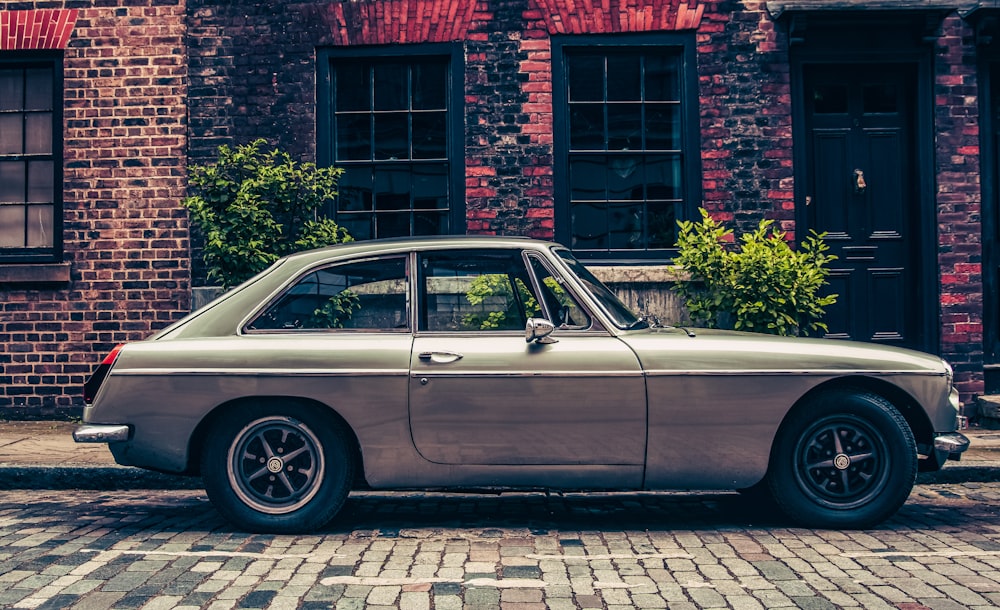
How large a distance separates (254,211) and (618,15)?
3796 mm

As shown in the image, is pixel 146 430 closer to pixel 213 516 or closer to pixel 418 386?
pixel 213 516

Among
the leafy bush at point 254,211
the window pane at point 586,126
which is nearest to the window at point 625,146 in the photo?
the window pane at point 586,126

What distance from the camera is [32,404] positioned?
9.91 meters

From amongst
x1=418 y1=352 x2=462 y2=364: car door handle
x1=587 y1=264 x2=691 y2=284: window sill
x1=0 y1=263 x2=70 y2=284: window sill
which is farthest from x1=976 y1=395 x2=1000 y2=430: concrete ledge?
x1=0 y1=263 x2=70 y2=284: window sill

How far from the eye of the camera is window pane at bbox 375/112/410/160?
10.0 m

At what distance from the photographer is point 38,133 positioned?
10.2 meters

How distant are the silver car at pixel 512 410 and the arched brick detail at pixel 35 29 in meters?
5.61

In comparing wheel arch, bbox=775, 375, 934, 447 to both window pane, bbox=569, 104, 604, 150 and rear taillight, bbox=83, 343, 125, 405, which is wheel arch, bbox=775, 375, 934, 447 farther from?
window pane, bbox=569, 104, 604, 150

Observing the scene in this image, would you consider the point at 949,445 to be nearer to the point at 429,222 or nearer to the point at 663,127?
the point at 663,127

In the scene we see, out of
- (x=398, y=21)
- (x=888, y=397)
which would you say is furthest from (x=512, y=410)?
(x=398, y=21)

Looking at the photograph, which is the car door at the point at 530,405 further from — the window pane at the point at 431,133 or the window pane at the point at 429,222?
the window pane at the point at 431,133

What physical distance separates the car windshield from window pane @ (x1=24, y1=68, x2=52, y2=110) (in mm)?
6545

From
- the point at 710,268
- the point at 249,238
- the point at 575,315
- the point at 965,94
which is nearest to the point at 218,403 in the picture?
the point at 575,315

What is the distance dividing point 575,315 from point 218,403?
1.89 m
